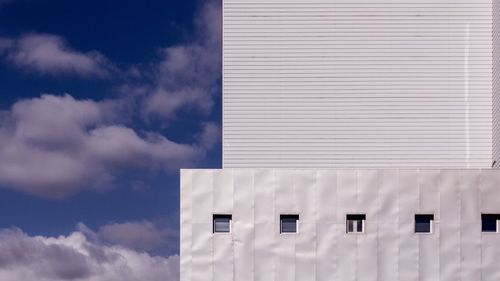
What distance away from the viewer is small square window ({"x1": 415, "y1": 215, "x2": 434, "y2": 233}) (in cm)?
2925

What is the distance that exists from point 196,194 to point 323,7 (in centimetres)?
1116

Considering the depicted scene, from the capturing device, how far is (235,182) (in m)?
29.5

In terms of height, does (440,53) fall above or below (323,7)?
below

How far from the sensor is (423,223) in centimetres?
2931

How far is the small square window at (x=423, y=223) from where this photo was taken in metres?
29.2

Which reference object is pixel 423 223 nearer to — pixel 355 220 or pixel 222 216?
pixel 355 220

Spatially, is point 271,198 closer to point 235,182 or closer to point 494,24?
point 235,182

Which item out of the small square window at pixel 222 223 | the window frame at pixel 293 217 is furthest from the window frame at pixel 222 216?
the window frame at pixel 293 217

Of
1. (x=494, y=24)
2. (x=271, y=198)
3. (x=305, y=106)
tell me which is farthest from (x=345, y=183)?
(x=494, y=24)

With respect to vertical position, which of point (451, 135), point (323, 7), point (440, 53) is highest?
point (323, 7)

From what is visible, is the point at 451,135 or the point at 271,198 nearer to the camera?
the point at 271,198

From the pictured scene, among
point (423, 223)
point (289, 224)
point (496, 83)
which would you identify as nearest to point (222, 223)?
→ point (289, 224)

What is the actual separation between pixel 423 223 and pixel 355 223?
268 cm

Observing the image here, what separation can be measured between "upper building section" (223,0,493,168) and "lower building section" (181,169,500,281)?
4.10m
